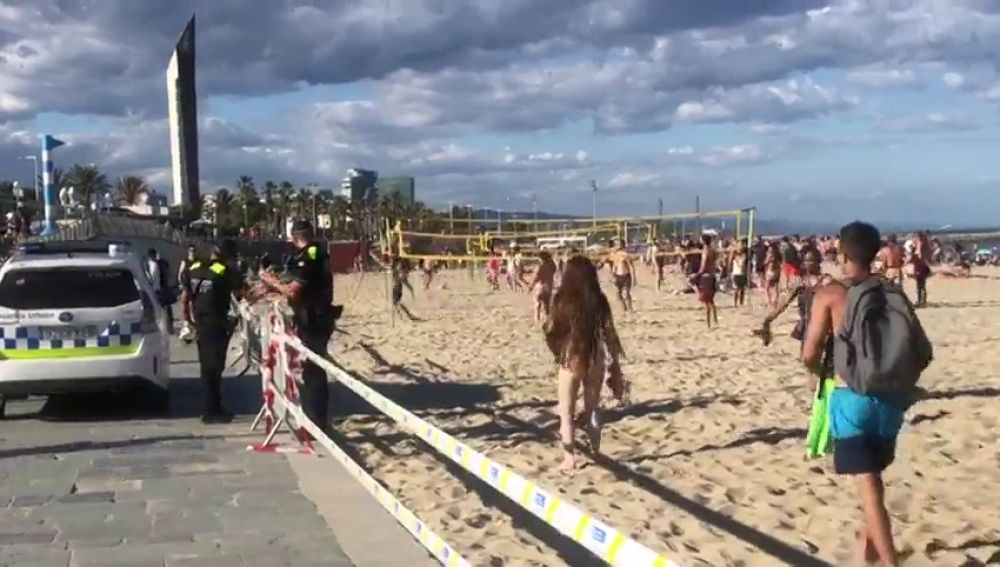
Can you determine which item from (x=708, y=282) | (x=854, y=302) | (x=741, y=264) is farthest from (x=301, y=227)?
(x=741, y=264)

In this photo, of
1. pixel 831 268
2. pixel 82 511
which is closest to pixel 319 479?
pixel 82 511

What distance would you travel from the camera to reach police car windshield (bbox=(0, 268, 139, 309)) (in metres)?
11.4

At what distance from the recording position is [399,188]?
167 meters

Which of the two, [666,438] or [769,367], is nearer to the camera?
[666,438]

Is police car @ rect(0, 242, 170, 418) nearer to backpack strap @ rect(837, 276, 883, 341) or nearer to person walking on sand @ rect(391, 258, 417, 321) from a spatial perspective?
backpack strap @ rect(837, 276, 883, 341)

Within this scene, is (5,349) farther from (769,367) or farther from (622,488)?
(769,367)

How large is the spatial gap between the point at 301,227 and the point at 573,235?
26782 mm

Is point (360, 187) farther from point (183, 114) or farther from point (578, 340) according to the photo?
point (578, 340)

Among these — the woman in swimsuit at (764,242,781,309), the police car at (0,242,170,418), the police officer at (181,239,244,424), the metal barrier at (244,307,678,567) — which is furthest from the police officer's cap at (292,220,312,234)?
the woman in swimsuit at (764,242,781,309)

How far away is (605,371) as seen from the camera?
9523 millimetres

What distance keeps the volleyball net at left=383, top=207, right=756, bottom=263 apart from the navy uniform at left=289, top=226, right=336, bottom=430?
665 inches

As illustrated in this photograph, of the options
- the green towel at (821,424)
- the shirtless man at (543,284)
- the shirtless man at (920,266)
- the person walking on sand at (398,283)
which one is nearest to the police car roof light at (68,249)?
the green towel at (821,424)

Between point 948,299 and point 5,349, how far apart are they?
26.3 m

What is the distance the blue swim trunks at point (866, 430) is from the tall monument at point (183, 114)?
69.6m
